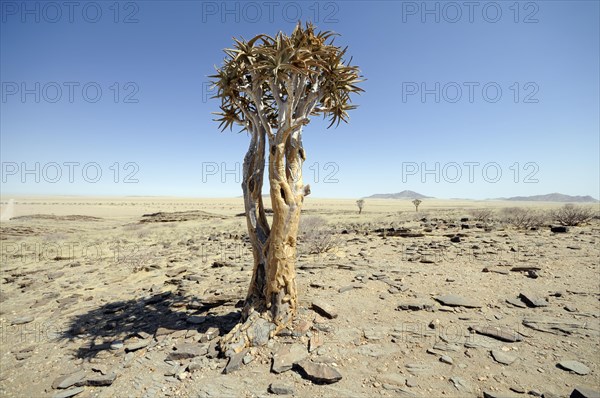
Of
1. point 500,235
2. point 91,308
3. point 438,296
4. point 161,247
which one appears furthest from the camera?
point 161,247

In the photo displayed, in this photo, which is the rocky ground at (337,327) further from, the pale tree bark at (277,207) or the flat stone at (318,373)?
the pale tree bark at (277,207)

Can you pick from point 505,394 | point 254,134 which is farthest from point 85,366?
point 505,394

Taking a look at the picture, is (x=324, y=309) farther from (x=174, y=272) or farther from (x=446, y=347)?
(x=174, y=272)

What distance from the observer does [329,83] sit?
18.3ft

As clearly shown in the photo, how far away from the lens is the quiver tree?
16.3ft

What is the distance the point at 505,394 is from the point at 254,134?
5610mm

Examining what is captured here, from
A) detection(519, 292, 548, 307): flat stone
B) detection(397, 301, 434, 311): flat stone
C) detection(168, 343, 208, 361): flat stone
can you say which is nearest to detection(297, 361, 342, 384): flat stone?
detection(168, 343, 208, 361): flat stone

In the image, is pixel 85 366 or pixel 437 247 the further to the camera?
pixel 437 247

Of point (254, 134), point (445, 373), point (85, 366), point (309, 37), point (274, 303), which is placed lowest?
point (85, 366)

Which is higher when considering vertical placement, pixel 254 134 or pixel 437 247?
pixel 254 134

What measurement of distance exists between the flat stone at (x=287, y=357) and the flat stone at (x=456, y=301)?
3.37 m

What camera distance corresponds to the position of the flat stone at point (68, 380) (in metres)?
4.45

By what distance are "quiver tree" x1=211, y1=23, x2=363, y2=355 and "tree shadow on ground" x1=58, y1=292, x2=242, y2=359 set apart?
3.66 feet

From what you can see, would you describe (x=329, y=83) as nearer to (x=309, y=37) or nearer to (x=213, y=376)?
(x=309, y=37)
